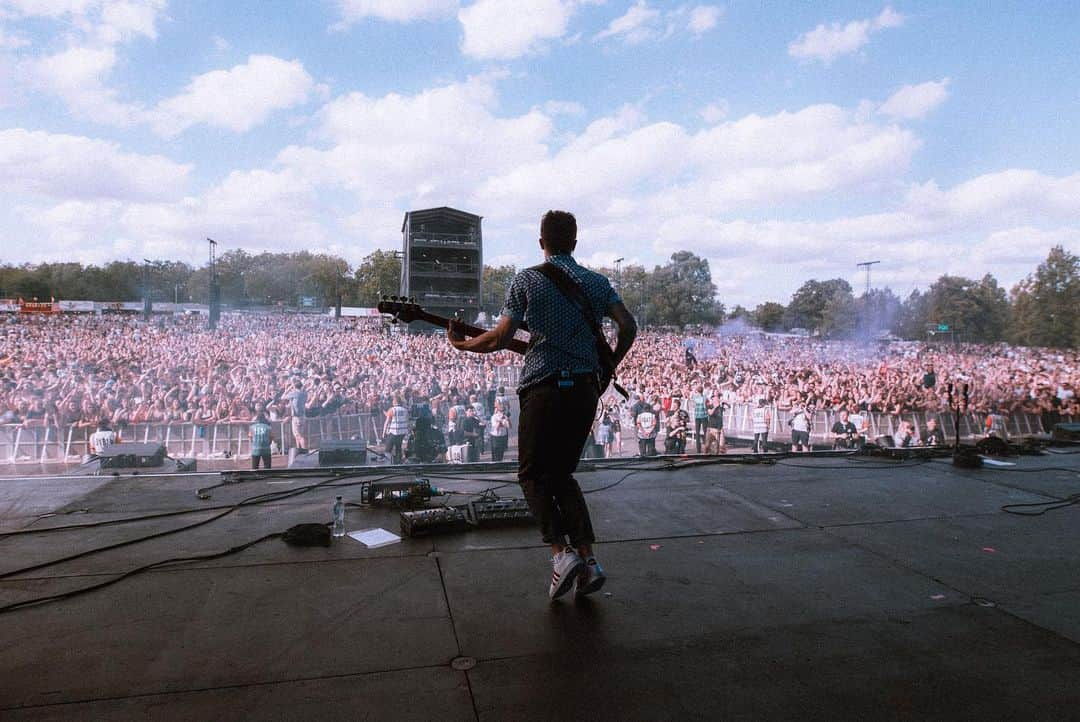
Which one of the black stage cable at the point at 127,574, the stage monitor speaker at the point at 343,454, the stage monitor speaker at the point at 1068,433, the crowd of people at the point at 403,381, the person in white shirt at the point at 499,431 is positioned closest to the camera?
the black stage cable at the point at 127,574

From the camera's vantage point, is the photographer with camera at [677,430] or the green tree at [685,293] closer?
the photographer with camera at [677,430]

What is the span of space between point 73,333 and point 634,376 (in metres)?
11.7

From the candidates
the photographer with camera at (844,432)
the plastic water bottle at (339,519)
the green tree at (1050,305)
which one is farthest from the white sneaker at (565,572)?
the green tree at (1050,305)

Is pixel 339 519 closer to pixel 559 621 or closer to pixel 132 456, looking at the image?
pixel 559 621

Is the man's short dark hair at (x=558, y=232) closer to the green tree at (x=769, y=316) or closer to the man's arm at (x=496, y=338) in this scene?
the man's arm at (x=496, y=338)

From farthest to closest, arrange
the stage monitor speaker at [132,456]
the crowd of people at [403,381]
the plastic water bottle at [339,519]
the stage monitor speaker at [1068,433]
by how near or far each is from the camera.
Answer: the crowd of people at [403,381] → the stage monitor speaker at [1068,433] → the stage monitor speaker at [132,456] → the plastic water bottle at [339,519]

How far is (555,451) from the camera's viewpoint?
84.7 inches

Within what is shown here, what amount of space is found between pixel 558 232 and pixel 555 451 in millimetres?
762

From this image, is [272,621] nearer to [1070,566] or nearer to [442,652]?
[442,652]

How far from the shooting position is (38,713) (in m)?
1.41

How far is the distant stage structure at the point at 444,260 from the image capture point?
43.0 feet

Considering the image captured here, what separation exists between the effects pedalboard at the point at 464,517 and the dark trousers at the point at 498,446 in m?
5.04

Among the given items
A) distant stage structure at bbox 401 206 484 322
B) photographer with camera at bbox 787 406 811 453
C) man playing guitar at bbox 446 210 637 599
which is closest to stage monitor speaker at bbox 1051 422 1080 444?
photographer with camera at bbox 787 406 811 453

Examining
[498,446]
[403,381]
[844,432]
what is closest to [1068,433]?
[844,432]
